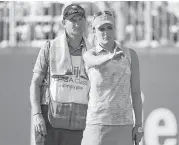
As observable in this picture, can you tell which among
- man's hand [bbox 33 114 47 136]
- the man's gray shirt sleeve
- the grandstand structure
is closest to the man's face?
the man's gray shirt sleeve

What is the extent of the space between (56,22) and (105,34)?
388cm

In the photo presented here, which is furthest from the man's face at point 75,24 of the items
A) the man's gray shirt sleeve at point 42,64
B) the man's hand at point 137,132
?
the man's hand at point 137,132

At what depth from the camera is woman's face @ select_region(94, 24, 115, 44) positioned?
3.83m

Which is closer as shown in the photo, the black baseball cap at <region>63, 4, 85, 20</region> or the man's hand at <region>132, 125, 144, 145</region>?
the man's hand at <region>132, 125, 144, 145</region>

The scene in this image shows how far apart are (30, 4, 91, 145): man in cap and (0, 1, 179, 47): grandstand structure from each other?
2847mm

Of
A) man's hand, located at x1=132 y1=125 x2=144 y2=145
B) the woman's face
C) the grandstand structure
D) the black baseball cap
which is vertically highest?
the grandstand structure

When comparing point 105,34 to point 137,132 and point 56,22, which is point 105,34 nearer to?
point 137,132

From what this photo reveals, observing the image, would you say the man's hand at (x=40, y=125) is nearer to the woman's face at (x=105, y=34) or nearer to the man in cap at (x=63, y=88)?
the man in cap at (x=63, y=88)

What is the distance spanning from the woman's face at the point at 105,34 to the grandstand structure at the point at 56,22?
336 centimetres

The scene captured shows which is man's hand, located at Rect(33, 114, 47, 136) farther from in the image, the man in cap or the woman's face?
the woman's face

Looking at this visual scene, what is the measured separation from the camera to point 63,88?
14.2 ft

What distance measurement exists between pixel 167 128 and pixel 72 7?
317 cm

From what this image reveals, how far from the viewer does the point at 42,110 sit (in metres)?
4.36

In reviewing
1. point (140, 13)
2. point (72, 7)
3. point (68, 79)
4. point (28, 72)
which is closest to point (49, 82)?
point (68, 79)
